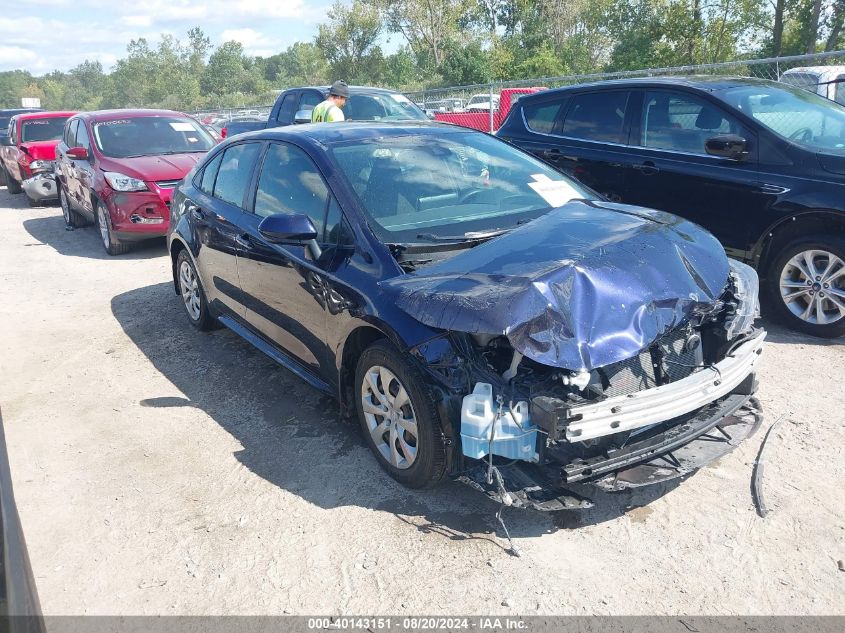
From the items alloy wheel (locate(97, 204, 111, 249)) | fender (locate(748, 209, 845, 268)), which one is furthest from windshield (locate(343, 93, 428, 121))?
fender (locate(748, 209, 845, 268))

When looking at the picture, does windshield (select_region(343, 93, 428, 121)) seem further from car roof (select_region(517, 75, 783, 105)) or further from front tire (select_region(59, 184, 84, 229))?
car roof (select_region(517, 75, 783, 105))

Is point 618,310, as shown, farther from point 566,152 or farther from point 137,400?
point 566,152

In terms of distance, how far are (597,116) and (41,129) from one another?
13017 mm

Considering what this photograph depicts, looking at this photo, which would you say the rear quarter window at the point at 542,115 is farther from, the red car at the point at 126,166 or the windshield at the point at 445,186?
the red car at the point at 126,166

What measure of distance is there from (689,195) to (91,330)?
5429 millimetres

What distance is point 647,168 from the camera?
5.94 meters

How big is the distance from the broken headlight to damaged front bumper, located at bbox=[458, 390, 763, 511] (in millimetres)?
417

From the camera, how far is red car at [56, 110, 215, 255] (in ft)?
28.7

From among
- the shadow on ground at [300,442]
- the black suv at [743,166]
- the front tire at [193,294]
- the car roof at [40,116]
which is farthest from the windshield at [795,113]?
the car roof at [40,116]

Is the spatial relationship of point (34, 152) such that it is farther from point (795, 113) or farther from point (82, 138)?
point (795, 113)

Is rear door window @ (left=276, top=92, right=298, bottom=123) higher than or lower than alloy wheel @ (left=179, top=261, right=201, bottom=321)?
higher

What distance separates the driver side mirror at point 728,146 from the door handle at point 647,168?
516 millimetres

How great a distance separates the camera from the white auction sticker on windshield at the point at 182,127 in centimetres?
1011

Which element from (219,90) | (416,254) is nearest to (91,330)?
(416,254)
